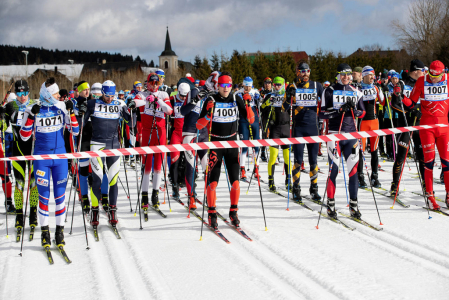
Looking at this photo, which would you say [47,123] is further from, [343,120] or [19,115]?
[343,120]

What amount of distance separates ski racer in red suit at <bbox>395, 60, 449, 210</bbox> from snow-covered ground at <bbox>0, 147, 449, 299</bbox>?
2.44ft

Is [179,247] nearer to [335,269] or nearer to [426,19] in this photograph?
[335,269]

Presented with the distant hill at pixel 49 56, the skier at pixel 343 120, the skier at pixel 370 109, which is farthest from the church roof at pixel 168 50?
the skier at pixel 343 120

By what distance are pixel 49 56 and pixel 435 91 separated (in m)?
151

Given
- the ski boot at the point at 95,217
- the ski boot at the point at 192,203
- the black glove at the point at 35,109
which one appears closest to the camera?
the black glove at the point at 35,109

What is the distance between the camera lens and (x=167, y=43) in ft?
430

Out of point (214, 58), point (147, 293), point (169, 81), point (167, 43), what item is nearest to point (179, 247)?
point (147, 293)

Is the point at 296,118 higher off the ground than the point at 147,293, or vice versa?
the point at 296,118

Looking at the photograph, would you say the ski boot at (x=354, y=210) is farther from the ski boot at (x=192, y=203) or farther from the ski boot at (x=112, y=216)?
the ski boot at (x=112, y=216)

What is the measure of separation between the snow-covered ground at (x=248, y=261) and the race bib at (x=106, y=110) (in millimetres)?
1829

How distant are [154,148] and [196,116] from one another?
1.68 metres

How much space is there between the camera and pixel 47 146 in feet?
17.8

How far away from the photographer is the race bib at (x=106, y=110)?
20.6ft

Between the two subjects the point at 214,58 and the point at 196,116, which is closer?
the point at 196,116
